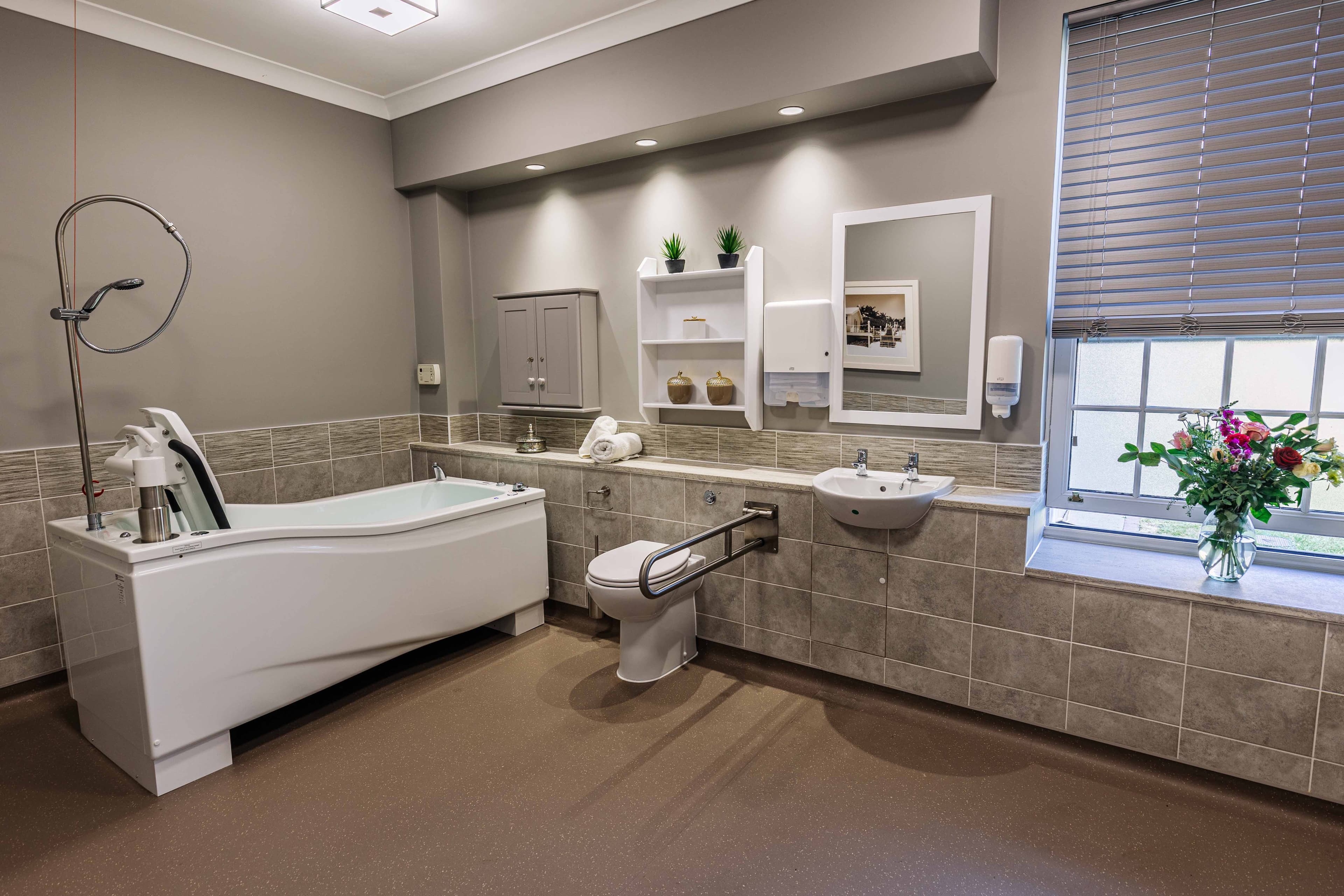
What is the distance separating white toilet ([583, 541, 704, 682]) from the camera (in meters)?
2.84

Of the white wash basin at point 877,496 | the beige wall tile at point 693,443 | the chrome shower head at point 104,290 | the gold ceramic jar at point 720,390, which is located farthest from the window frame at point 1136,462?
the chrome shower head at point 104,290

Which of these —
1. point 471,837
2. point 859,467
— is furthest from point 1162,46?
point 471,837

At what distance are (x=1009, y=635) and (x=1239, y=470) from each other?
2.94ft

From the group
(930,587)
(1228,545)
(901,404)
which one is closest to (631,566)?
(930,587)

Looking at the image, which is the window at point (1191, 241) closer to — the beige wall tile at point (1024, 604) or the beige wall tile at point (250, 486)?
the beige wall tile at point (1024, 604)

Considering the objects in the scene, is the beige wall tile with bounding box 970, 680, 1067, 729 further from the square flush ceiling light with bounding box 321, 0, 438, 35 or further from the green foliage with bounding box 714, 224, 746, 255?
the square flush ceiling light with bounding box 321, 0, 438, 35

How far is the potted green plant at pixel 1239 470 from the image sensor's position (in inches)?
86.4

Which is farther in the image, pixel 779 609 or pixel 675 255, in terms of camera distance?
pixel 675 255

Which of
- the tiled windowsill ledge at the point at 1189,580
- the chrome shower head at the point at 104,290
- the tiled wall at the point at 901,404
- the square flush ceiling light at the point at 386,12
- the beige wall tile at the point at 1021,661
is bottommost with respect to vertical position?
the beige wall tile at the point at 1021,661

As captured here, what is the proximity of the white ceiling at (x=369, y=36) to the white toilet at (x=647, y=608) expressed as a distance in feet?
7.59

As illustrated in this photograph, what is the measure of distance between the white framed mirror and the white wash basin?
31 centimetres

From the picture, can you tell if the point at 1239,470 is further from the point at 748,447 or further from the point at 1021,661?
the point at 748,447

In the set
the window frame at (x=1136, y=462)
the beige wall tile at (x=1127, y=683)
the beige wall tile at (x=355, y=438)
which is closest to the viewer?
the beige wall tile at (x=1127, y=683)

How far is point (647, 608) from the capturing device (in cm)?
287
